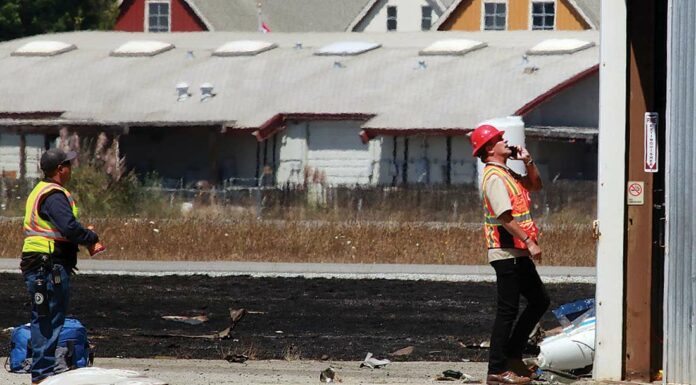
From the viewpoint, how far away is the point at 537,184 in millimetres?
12055

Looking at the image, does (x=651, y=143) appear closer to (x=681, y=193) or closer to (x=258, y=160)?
(x=681, y=193)

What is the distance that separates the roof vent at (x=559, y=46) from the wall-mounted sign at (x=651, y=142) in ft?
111

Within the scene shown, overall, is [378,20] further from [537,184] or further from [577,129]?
[537,184]

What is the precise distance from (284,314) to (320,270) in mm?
6150

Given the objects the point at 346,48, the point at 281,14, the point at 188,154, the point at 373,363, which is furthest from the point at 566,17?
the point at 373,363

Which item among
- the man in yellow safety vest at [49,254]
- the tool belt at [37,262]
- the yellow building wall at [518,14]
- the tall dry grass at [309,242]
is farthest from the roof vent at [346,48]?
the tool belt at [37,262]

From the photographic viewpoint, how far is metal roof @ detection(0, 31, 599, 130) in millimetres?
43844

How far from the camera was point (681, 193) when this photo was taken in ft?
36.0

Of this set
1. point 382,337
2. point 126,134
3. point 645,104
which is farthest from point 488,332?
point 126,134

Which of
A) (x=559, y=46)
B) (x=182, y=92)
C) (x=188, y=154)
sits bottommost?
(x=188, y=154)

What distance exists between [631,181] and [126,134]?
3566cm

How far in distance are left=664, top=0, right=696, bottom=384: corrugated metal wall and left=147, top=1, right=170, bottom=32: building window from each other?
60200 mm

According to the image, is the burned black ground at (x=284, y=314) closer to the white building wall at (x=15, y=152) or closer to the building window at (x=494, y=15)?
the white building wall at (x=15, y=152)

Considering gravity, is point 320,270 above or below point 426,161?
below
